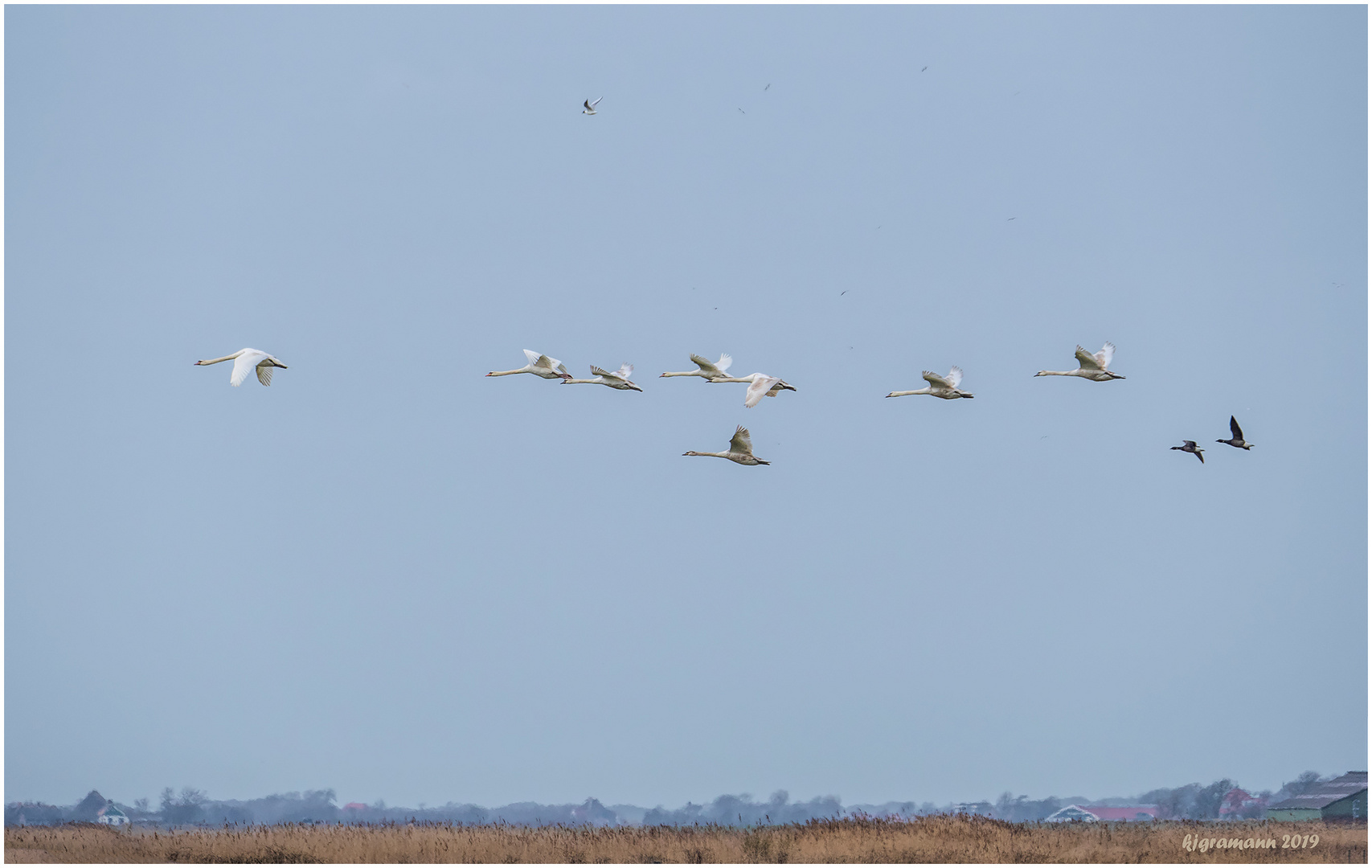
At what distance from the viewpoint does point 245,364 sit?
109 ft

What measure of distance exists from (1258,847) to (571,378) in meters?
19.0

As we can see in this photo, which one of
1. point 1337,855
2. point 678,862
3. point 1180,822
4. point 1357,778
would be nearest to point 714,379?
point 678,862

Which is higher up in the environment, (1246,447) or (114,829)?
(1246,447)

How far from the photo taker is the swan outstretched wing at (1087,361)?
131 ft

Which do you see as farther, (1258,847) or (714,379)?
(714,379)

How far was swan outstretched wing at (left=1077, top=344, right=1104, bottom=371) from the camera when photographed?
1567 inches

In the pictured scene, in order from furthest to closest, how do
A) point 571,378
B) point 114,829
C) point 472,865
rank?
point 571,378, point 114,829, point 472,865

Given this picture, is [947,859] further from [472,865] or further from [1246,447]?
[1246,447]

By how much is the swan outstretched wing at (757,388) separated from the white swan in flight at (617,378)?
5774mm

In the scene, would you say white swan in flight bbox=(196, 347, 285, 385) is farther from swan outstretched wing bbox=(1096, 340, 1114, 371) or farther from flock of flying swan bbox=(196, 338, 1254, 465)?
swan outstretched wing bbox=(1096, 340, 1114, 371)

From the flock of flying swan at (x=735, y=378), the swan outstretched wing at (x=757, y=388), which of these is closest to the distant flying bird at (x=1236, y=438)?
the flock of flying swan at (x=735, y=378)

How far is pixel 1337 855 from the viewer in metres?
33.8

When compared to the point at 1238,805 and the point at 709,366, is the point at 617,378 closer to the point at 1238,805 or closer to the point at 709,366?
the point at 709,366

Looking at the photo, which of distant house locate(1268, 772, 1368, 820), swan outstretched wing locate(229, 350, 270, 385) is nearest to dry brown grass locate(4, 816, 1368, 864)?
distant house locate(1268, 772, 1368, 820)
